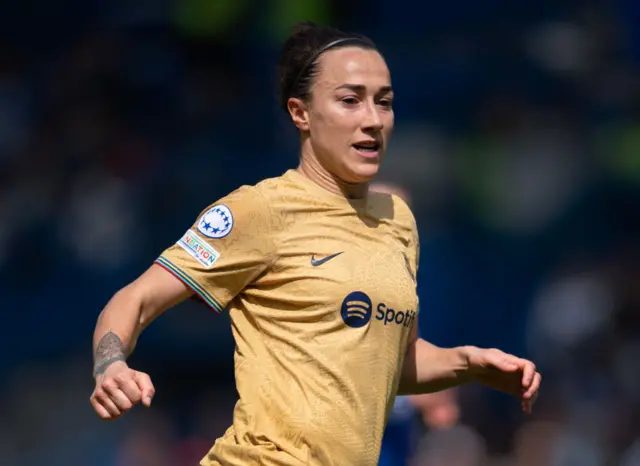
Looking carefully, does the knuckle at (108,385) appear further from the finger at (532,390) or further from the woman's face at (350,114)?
the finger at (532,390)

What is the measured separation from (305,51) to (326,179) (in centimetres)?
41

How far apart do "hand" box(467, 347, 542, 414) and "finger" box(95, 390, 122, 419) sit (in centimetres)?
131

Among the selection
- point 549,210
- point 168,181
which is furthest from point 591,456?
point 168,181

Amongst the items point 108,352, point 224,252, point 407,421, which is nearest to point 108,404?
point 108,352

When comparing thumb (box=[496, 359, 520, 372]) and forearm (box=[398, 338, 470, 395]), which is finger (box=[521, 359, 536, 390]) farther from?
forearm (box=[398, 338, 470, 395])

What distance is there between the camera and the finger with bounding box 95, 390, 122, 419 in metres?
2.86

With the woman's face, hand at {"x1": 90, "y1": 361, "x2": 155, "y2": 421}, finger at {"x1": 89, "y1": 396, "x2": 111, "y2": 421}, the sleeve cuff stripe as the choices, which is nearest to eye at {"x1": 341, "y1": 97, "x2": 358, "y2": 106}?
the woman's face

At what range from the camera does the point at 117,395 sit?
2848 mm

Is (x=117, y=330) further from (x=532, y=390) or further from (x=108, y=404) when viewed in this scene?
(x=532, y=390)

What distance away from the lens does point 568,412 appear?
7.34 meters

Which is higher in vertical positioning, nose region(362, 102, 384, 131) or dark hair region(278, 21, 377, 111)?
dark hair region(278, 21, 377, 111)

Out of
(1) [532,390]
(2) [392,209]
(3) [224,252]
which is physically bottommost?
(1) [532,390]

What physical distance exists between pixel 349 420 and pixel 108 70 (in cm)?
583

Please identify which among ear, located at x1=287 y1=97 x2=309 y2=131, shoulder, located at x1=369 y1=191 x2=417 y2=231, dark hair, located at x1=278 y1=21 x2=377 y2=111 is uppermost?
dark hair, located at x1=278 y1=21 x2=377 y2=111
